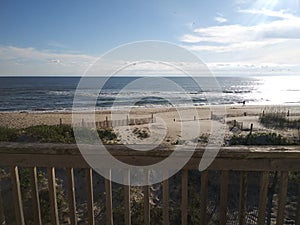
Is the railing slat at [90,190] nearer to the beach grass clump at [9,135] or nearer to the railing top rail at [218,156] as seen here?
the railing top rail at [218,156]

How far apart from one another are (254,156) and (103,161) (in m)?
1.00

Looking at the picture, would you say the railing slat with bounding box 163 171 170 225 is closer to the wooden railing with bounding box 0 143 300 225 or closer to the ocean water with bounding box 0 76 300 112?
the wooden railing with bounding box 0 143 300 225

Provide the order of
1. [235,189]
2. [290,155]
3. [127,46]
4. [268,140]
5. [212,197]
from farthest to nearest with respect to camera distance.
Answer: [268,140], [235,189], [212,197], [127,46], [290,155]

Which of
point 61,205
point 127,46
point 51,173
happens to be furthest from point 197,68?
point 61,205

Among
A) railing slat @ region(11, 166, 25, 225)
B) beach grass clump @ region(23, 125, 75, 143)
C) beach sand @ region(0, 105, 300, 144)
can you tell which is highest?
railing slat @ region(11, 166, 25, 225)

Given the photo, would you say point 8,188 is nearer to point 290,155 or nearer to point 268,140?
point 290,155

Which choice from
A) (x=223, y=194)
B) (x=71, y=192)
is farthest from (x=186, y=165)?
(x=71, y=192)

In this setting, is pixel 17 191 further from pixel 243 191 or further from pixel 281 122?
pixel 281 122

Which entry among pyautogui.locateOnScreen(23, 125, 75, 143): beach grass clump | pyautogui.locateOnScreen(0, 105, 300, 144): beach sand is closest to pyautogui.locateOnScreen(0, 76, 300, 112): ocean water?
pyautogui.locateOnScreen(0, 105, 300, 144): beach sand

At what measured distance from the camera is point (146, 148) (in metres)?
1.84

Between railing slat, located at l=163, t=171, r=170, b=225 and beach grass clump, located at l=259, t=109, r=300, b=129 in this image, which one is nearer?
railing slat, located at l=163, t=171, r=170, b=225

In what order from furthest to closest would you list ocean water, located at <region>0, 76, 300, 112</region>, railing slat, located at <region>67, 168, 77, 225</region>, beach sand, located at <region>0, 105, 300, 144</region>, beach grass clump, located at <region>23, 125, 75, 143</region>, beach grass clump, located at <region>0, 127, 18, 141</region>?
ocean water, located at <region>0, 76, 300, 112</region>, beach sand, located at <region>0, 105, 300, 144</region>, beach grass clump, located at <region>0, 127, 18, 141</region>, beach grass clump, located at <region>23, 125, 75, 143</region>, railing slat, located at <region>67, 168, 77, 225</region>

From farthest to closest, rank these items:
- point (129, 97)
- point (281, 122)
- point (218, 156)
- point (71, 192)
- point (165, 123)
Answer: point (129, 97) → point (165, 123) → point (281, 122) → point (71, 192) → point (218, 156)

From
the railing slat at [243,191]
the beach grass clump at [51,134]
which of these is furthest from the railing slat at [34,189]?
the beach grass clump at [51,134]
